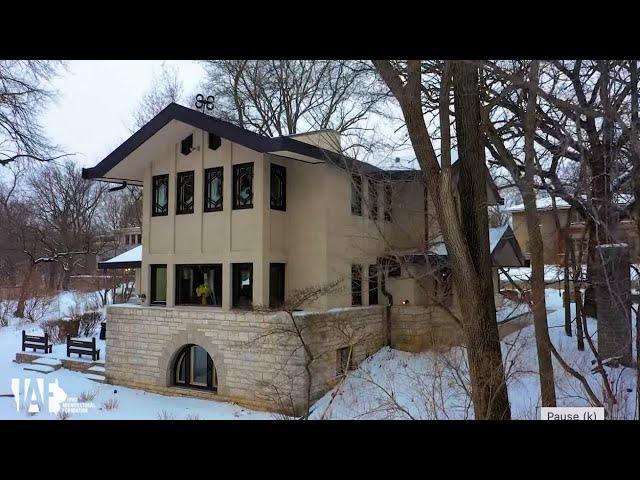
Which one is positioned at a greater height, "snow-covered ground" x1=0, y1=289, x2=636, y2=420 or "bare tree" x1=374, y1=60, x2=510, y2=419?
"bare tree" x1=374, y1=60, x2=510, y2=419

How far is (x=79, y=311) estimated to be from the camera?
12.1 metres

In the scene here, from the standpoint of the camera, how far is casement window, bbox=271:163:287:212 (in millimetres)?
8859

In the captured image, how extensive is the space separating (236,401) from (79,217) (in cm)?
887

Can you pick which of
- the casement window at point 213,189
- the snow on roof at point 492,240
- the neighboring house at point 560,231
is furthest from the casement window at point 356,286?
the neighboring house at point 560,231

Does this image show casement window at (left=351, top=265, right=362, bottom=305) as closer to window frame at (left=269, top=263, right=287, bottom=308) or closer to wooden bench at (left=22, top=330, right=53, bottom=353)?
window frame at (left=269, top=263, right=287, bottom=308)

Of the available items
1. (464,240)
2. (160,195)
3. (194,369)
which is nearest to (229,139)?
(160,195)

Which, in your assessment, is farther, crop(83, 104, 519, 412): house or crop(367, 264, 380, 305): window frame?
crop(367, 264, 380, 305): window frame

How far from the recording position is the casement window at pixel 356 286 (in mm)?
9773

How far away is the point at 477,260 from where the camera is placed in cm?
527

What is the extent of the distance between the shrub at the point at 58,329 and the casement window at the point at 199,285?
14.1 feet

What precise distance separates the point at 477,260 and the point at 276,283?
460 cm

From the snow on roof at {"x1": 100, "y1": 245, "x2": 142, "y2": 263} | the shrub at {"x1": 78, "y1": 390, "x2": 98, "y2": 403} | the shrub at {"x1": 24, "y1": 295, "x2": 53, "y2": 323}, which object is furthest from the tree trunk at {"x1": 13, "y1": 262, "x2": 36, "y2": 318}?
the shrub at {"x1": 78, "y1": 390, "x2": 98, "y2": 403}

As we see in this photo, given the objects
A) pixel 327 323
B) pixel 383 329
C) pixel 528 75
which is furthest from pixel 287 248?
pixel 528 75

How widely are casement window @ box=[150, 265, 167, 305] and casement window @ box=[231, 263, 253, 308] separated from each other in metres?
1.89
